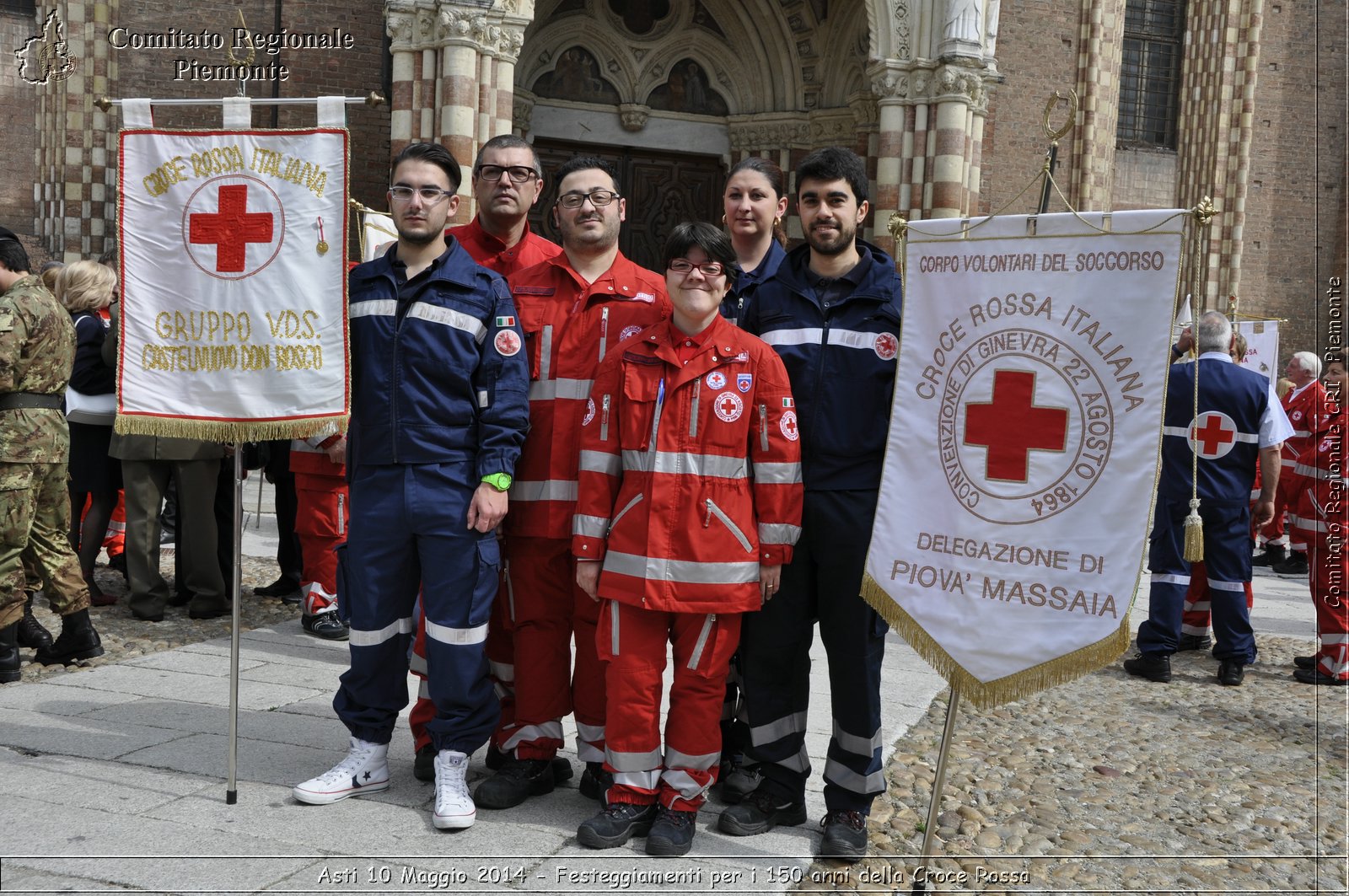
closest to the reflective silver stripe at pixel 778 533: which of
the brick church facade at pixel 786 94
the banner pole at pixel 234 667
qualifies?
the banner pole at pixel 234 667

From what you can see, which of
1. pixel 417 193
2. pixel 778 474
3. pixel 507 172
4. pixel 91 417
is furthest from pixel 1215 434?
pixel 91 417

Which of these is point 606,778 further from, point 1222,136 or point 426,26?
point 1222,136

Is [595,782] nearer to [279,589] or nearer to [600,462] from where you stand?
[600,462]

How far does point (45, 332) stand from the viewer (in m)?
5.57

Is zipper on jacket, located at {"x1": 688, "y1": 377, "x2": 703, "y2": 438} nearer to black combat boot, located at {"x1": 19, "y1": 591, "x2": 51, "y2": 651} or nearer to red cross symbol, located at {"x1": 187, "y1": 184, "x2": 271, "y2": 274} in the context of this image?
red cross symbol, located at {"x1": 187, "y1": 184, "x2": 271, "y2": 274}

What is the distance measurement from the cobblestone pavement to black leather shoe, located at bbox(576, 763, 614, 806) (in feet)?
2.76

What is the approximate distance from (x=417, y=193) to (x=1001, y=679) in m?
2.53

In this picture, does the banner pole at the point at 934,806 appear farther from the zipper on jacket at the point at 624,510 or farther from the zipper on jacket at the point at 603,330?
the zipper on jacket at the point at 603,330

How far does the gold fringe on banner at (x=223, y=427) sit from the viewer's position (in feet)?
12.9

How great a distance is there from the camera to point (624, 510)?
12.4ft

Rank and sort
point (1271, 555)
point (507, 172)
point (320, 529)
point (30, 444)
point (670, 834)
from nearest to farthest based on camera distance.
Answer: point (670, 834) < point (507, 172) < point (30, 444) < point (320, 529) < point (1271, 555)

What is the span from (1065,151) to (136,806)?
586 inches

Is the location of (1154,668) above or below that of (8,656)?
below

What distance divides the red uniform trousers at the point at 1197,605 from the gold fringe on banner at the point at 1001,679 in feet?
16.9
